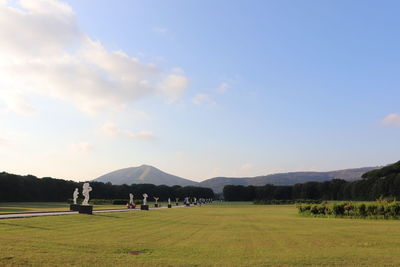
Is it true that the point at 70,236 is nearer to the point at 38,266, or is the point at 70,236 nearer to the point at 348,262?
the point at 38,266

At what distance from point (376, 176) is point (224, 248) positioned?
5106 inches

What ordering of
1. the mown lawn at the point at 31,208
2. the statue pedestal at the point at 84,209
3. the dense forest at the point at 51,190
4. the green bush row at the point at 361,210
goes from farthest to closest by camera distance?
1. the dense forest at the point at 51,190
2. the mown lawn at the point at 31,208
3. the green bush row at the point at 361,210
4. the statue pedestal at the point at 84,209

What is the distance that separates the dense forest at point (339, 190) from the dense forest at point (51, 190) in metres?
33.2

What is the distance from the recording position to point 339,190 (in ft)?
475

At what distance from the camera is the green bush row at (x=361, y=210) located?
38.8 m

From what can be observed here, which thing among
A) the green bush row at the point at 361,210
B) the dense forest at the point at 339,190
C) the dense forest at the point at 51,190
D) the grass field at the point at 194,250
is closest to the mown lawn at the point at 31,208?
the grass field at the point at 194,250

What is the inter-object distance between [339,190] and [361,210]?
110266mm

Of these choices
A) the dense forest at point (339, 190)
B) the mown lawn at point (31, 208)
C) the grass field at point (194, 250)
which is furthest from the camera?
the dense forest at point (339, 190)

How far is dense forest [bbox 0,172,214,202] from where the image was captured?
103750 mm

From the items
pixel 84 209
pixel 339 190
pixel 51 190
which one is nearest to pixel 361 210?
pixel 84 209

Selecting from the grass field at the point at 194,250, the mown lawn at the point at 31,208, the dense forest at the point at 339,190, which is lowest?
the grass field at the point at 194,250

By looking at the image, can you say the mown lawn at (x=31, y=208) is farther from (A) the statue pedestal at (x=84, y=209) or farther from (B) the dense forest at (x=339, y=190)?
(B) the dense forest at (x=339, y=190)

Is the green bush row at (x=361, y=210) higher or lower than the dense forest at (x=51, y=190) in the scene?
lower

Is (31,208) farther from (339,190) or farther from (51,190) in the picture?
(339,190)
